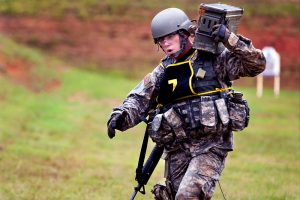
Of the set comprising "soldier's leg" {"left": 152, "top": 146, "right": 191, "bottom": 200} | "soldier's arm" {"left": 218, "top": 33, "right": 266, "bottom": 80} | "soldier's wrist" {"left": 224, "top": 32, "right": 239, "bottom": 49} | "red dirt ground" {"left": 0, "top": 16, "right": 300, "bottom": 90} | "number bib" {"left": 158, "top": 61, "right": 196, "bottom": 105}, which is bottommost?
"red dirt ground" {"left": 0, "top": 16, "right": 300, "bottom": 90}

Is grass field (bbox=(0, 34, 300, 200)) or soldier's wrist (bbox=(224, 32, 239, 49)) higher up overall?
soldier's wrist (bbox=(224, 32, 239, 49))

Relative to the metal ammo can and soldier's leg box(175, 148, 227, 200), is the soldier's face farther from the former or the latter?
soldier's leg box(175, 148, 227, 200)

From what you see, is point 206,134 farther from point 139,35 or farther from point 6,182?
point 139,35

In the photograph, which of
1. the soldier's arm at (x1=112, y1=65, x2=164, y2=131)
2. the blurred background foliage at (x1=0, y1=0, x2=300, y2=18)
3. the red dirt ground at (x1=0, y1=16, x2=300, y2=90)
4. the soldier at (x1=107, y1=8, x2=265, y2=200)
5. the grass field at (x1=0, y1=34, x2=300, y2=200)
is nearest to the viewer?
the soldier at (x1=107, y1=8, x2=265, y2=200)

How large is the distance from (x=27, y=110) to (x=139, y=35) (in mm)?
19916

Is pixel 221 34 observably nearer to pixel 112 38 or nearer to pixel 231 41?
pixel 231 41

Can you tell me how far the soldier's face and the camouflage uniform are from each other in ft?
0.39

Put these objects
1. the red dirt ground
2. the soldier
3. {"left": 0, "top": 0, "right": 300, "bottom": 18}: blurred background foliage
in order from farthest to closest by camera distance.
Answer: {"left": 0, "top": 0, "right": 300, "bottom": 18}: blurred background foliage, the red dirt ground, the soldier

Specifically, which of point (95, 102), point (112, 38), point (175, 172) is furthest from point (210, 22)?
point (112, 38)

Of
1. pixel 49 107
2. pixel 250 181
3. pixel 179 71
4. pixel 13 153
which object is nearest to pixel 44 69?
pixel 49 107

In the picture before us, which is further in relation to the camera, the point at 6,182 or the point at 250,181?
the point at 250,181

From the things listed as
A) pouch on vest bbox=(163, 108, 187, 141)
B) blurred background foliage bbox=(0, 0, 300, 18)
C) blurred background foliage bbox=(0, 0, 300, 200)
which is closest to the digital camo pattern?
pouch on vest bbox=(163, 108, 187, 141)

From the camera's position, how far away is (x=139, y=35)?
40.6 metres

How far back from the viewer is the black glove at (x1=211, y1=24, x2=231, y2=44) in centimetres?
645
